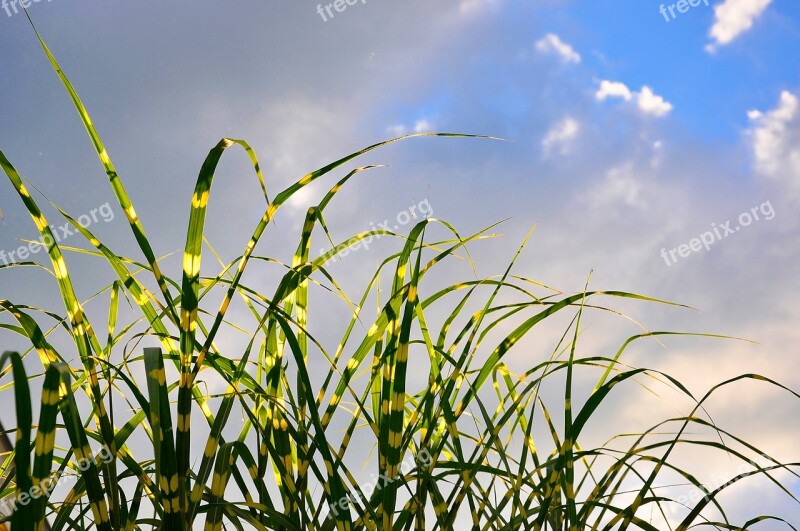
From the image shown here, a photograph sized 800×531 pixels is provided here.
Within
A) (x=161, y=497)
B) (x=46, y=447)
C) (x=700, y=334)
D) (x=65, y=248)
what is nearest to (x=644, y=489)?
(x=700, y=334)

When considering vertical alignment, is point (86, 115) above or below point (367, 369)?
above

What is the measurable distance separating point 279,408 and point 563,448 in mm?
417

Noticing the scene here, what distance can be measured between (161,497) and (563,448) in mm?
555

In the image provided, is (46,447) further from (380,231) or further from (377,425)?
(380,231)

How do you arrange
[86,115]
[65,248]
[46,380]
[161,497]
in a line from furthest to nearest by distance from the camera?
1. [65,248]
2. [86,115]
3. [161,497]
4. [46,380]

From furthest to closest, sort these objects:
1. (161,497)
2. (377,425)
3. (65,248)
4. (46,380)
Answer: (65,248), (377,425), (161,497), (46,380)

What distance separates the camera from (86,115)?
1012 millimetres

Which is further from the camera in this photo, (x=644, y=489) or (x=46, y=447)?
(x=644, y=489)

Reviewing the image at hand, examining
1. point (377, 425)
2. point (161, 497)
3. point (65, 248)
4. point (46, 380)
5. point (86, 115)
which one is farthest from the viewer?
point (65, 248)

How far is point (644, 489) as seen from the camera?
1102 millimetres

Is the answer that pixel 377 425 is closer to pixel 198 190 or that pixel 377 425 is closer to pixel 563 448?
pixel 563 448

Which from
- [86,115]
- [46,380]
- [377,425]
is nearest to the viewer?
[46,380]

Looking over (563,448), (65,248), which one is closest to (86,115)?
(65,248)

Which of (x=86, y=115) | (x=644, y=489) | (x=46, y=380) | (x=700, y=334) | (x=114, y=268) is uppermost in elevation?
(x=86, y=115)
